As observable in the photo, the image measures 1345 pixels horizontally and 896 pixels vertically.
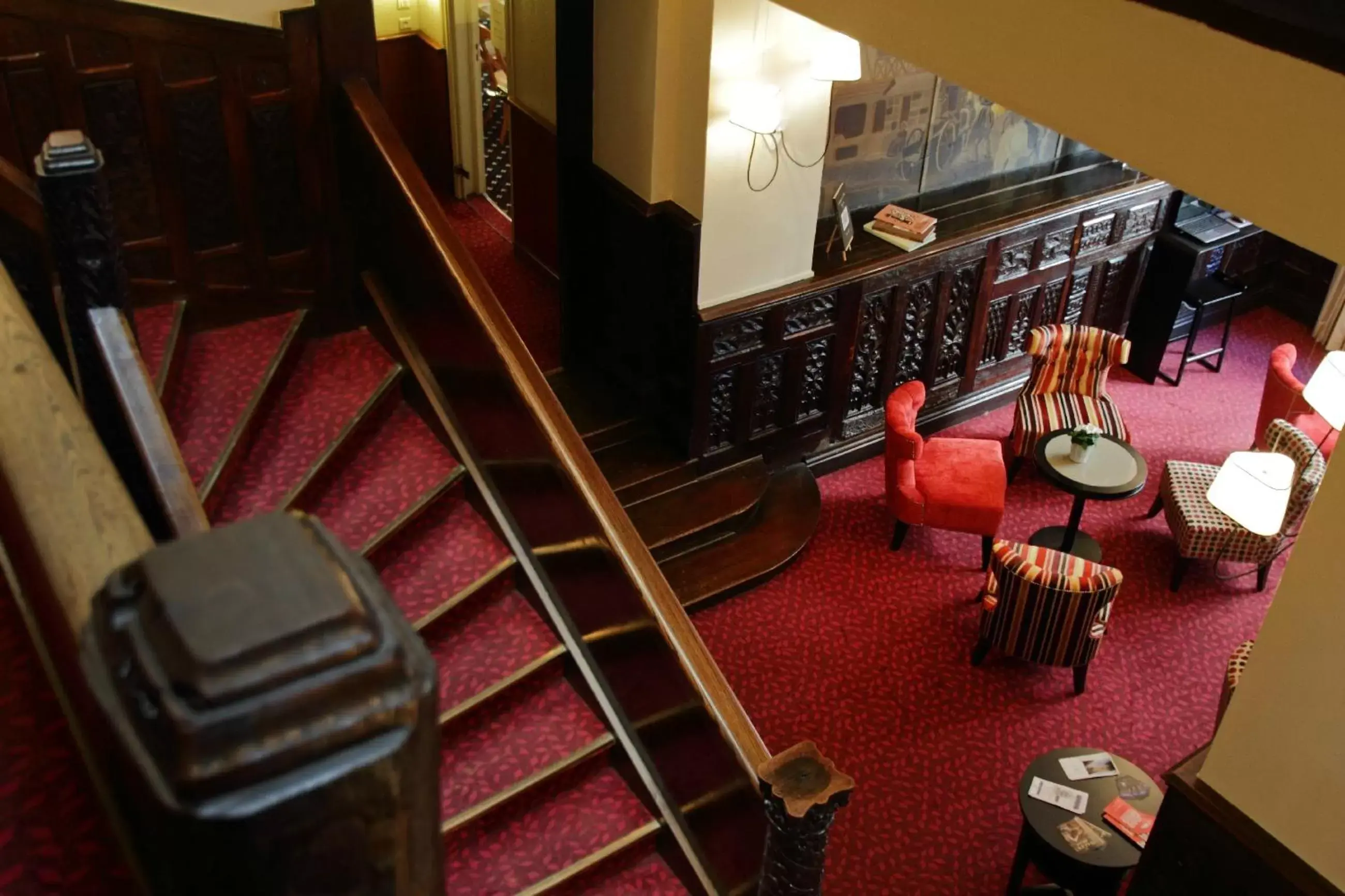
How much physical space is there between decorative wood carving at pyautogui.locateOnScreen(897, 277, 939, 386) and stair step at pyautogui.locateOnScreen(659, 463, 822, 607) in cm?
98

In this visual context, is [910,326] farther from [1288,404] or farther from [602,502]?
[602,502]

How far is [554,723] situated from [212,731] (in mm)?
3519

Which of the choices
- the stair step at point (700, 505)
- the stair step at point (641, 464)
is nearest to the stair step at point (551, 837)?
the stair step at point (700, 505)

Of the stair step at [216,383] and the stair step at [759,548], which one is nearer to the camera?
the stair step at [216,383]

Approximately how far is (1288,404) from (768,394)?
3.29 m

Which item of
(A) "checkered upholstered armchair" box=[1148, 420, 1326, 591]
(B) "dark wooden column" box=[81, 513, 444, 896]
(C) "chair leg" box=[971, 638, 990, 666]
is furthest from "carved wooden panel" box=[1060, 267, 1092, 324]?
(B) "dark wooden column" box=[81, 513, 444, 896]

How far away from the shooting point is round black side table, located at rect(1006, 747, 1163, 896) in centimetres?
467

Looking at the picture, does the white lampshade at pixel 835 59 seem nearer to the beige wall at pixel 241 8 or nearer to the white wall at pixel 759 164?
the white wall at pixel 759 164

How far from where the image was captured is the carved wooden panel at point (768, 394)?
6.74m

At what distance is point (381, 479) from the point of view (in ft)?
14.8

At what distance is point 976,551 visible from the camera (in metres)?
7.00

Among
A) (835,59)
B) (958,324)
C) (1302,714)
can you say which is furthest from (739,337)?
(1302,714)

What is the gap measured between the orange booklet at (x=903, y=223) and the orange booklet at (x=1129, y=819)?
351 cm

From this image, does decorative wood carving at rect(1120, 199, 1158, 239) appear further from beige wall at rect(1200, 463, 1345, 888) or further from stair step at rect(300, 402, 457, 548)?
beige wall at rect(1200, 463, 1345, 888)
